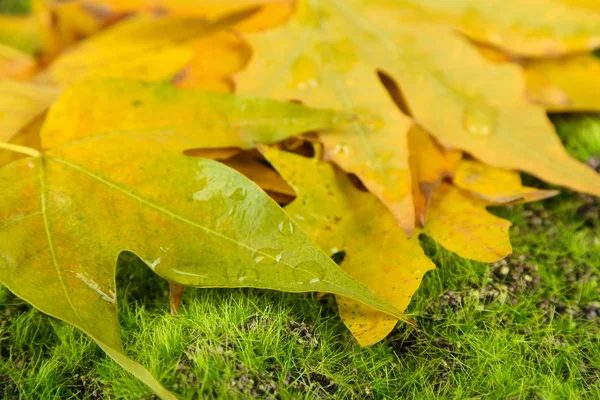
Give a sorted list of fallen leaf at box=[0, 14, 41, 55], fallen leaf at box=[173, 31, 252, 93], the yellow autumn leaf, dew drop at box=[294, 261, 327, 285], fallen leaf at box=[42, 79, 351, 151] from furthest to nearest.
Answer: fallen leaf at box=[0, 14, 41, 55], the yellow autumn leaf, fallen leaf at box=[173, 31, 252, 93], fallen leaf at box=[42, 79, 351, 151], dew drop at box=[294, 261, 327, 285]

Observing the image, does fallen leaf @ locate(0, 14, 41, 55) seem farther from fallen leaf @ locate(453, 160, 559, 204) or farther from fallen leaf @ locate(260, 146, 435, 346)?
fallen leaf @ locate(453, 160, 559, 204)

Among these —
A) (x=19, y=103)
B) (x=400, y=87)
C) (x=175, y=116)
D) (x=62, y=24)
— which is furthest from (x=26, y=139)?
(x=400, y=87)

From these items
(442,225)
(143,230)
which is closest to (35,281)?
(143,230)

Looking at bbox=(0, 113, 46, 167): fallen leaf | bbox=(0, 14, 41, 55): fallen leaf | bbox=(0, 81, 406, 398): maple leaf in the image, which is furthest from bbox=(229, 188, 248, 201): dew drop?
bbox=(0, 14, 41, 55): fallen leaf

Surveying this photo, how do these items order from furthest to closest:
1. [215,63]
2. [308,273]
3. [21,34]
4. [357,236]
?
[21,34] → [215,63] → [357,236] → [308,273]

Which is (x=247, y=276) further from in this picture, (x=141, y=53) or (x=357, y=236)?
(x=141, y=53)

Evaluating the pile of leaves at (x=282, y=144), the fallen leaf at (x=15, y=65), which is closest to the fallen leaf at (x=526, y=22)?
the pile of leaves at (x=282, y=144)

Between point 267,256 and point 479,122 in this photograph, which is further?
point 479,122
